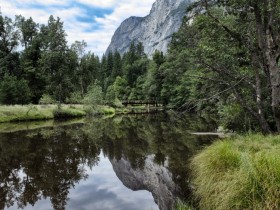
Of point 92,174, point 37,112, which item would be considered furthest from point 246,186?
point 37,112

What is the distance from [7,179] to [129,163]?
545cm

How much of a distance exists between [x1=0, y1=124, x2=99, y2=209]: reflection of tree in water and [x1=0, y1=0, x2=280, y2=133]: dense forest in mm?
5433

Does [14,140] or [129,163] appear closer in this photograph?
[129,163]

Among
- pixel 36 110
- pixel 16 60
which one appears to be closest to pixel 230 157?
pixel 36 110

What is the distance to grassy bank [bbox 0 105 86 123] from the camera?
35.2m

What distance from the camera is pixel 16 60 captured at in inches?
2281

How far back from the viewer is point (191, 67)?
583 inches

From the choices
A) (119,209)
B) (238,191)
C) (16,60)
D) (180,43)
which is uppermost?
(16,60)

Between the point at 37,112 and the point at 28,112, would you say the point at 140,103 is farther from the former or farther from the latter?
the point at 28,112

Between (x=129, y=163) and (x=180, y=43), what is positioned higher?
(x=180, y=43)

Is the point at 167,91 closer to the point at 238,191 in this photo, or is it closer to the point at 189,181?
the point at 189,181

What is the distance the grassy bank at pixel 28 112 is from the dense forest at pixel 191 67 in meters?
2.16

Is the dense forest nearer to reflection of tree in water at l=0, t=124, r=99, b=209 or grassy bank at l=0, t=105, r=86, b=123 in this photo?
grassy bank at l=0, t=105, r=86, b=123

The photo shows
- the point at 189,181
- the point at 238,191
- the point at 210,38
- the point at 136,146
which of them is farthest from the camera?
the point at 136,146
